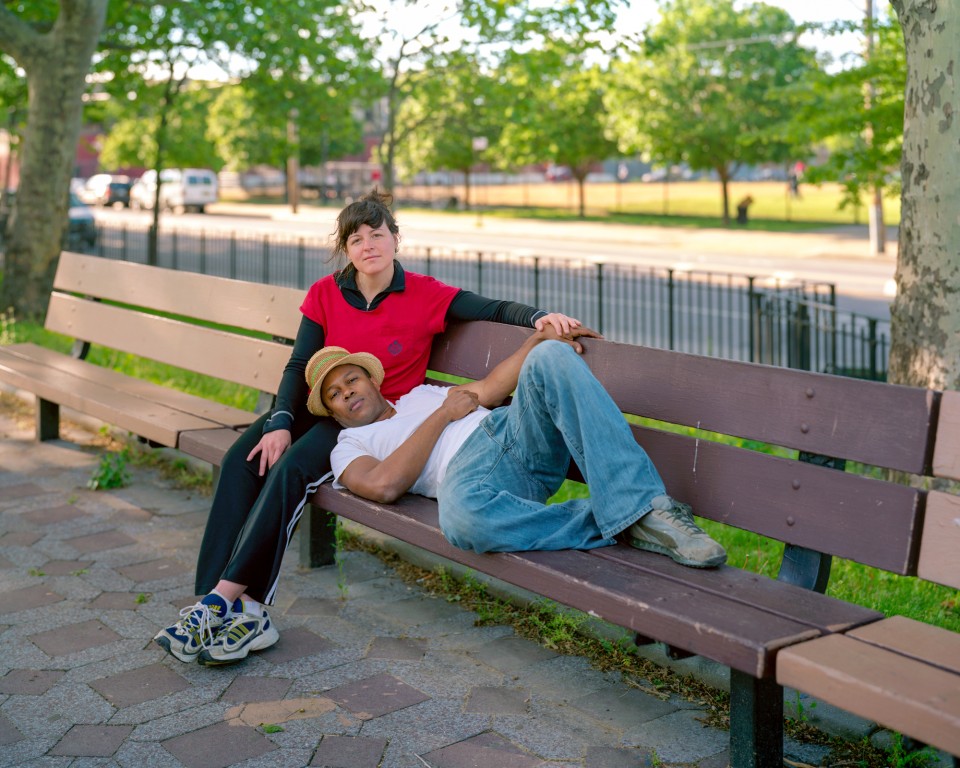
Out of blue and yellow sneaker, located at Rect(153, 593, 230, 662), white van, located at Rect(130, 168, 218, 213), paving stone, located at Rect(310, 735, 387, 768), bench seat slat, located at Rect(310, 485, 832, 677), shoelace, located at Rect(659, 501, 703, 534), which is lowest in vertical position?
paving stone, located at Rect(310, 735, 387, 768)

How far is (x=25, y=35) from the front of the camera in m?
11.8

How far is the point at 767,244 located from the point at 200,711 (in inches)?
1146

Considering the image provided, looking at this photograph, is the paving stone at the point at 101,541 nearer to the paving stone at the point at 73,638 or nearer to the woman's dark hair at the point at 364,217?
the paving stone at the point at 73,638

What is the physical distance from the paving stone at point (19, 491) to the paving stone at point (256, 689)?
8.78 feet

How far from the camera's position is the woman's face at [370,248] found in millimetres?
4379

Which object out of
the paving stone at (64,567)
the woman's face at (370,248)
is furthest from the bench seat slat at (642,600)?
the paving stone at (64,567)

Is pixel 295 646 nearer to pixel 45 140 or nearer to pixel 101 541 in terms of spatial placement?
pixel 101 541

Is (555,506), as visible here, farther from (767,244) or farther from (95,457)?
(767,244)

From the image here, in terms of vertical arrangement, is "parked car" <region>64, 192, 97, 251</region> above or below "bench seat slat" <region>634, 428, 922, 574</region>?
above

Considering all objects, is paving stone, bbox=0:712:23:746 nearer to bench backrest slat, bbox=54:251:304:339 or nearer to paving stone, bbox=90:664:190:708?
paving stone, bbox=90:664:190:708

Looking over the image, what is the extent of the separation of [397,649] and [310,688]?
415mm

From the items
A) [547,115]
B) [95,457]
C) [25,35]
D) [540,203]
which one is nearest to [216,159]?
[540,203]

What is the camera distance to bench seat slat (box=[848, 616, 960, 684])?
8.64 feet

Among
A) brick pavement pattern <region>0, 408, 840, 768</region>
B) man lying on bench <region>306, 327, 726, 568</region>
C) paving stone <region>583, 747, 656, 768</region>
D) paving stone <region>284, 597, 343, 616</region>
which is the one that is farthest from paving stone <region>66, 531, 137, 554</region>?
paving stone <region>583, 747, 656, 768</region>
